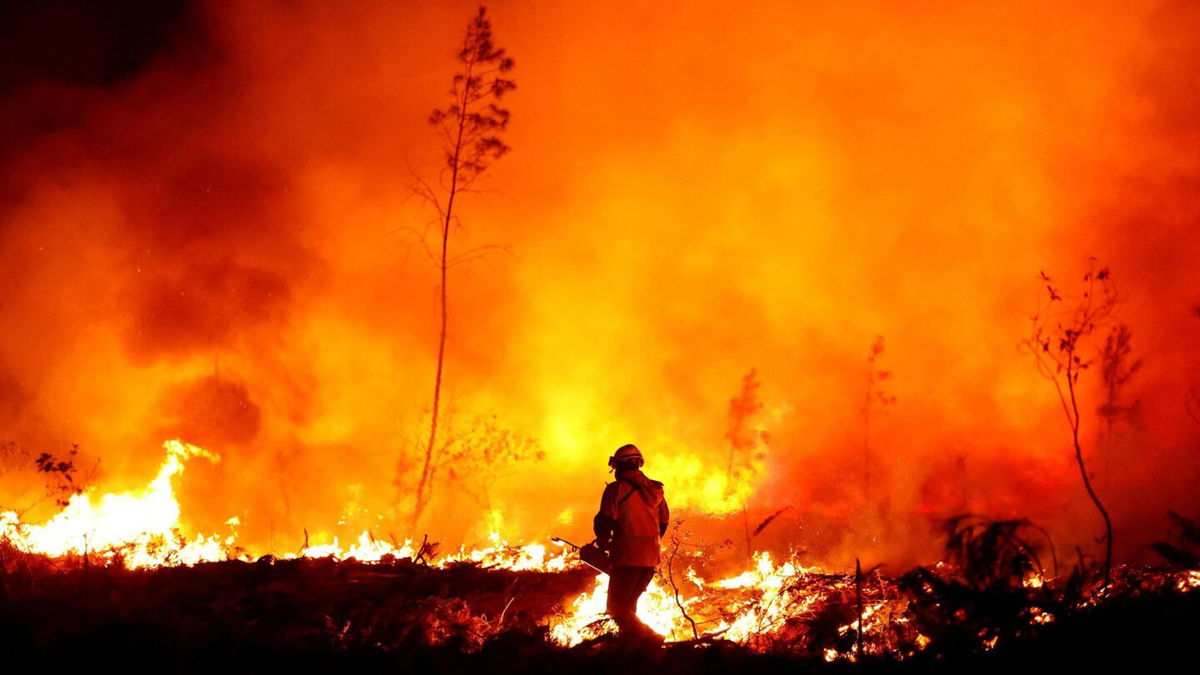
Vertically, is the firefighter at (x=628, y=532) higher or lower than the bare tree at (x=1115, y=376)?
lower

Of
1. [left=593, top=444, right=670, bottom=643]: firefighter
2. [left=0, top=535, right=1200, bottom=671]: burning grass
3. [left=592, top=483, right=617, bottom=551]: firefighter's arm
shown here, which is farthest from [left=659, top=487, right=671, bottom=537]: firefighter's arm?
[left=0, top=535, right=1200, bottom=671]: burning grass

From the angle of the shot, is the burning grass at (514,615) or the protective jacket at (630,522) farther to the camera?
the protective jacket at (630,522)

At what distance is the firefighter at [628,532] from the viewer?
25.8ft

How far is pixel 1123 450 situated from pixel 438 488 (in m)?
18.3

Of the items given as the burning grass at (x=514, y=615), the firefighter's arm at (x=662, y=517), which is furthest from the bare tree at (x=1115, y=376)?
the firefighter's arm at (x=662, y=517)

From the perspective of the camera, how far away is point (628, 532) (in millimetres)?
7898

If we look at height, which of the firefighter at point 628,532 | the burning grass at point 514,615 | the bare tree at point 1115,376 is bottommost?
the burning grass at point 514,615

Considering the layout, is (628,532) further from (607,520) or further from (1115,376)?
(1115,376)

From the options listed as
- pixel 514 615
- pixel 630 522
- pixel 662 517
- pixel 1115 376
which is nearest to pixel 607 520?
pixel 630 522

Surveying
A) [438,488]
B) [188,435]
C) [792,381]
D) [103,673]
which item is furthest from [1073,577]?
[792,381]

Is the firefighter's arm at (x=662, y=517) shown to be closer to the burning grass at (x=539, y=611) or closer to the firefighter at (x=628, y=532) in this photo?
the firefighter at (x=628, y=532)

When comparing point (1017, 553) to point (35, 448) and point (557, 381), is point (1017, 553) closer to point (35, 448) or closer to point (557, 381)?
point (557, 381)

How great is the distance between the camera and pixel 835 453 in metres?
27.8

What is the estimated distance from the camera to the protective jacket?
25.8 ft
